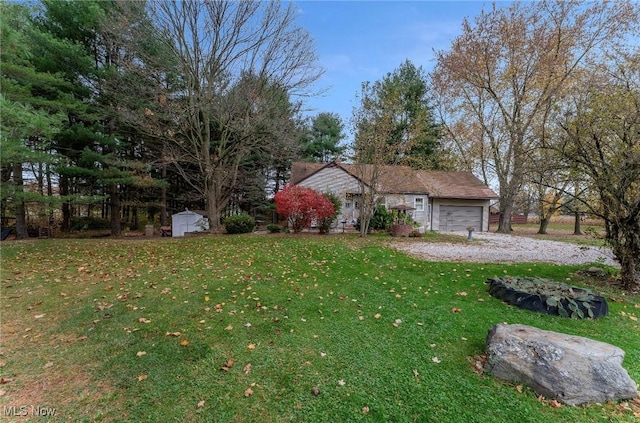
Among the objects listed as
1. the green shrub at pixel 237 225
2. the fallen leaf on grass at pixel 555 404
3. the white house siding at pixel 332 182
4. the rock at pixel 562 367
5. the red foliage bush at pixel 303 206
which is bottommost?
the fallen leaf on grass at pixel 555 404

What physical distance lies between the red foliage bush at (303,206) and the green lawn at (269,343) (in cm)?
616

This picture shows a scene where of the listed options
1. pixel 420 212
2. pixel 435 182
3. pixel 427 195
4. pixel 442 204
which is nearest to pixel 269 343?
pixel 420 212

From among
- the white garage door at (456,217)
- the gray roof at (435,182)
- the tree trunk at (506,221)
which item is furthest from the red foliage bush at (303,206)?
the tree trunk at (506,221)

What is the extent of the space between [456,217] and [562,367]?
57.3ft

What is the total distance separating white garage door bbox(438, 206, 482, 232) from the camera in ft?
61.0

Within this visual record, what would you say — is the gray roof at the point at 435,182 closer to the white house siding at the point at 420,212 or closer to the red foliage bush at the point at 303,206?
the white house siding at the point at 420,212

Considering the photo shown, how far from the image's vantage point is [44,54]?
1168cm

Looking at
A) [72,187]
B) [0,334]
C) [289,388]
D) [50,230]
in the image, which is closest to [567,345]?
[289,388]

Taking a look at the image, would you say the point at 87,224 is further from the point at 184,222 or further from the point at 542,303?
the point at 542,303

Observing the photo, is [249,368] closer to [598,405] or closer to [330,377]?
[330,377]

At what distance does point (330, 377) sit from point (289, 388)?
1.35 feet

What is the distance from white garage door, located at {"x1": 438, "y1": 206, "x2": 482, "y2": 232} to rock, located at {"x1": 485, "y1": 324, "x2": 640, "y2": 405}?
1659cm

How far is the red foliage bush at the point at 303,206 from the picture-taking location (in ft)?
40.4

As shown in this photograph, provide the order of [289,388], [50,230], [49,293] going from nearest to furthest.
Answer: [289,388], [49,293], [50,230]
